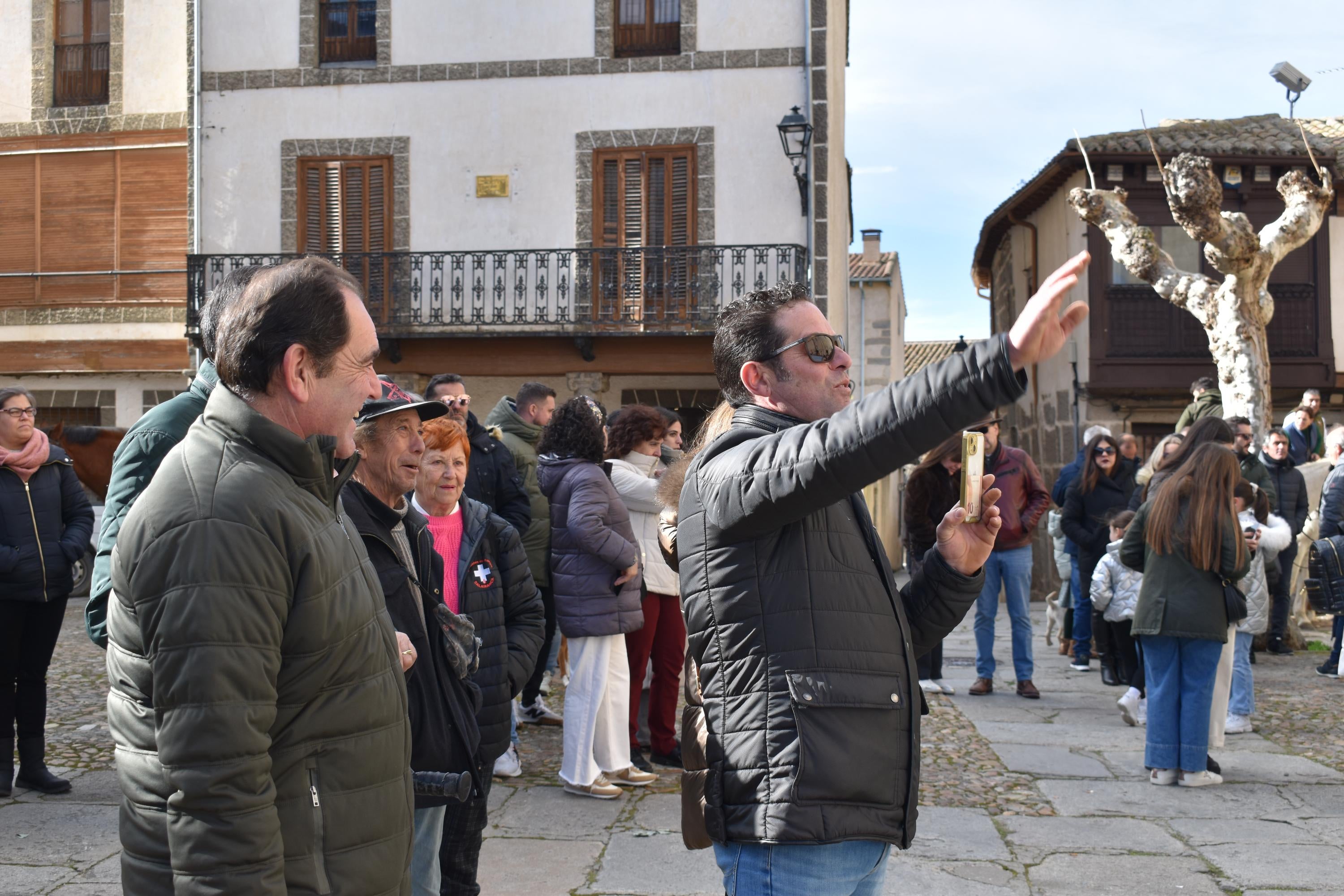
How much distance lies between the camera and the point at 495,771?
20.0 ft

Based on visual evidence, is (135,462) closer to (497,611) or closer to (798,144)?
(497,611)

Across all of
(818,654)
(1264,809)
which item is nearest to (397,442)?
(818,654)

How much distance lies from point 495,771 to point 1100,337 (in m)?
15.6

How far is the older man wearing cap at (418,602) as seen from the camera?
3023 millimetres

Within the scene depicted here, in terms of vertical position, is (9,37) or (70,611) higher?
(9,37)

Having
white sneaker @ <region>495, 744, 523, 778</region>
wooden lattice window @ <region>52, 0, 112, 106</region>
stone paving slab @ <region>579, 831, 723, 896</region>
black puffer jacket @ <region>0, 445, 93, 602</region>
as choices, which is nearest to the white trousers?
white sneaker @ <region>495, 744, 523, 778</region>

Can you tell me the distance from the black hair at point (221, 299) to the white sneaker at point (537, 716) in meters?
5.17

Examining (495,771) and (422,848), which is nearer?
(422,848)

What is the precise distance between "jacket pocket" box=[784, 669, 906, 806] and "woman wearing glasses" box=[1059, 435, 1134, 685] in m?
7.76

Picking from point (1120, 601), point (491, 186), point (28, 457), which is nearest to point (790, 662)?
point (28, 457)

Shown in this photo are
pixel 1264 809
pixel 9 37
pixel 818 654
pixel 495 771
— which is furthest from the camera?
pixel 9 37

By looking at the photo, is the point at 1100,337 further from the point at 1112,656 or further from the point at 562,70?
the point at 1112,656

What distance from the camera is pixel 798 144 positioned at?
633 inches

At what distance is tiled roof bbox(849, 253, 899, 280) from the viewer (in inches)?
1122
